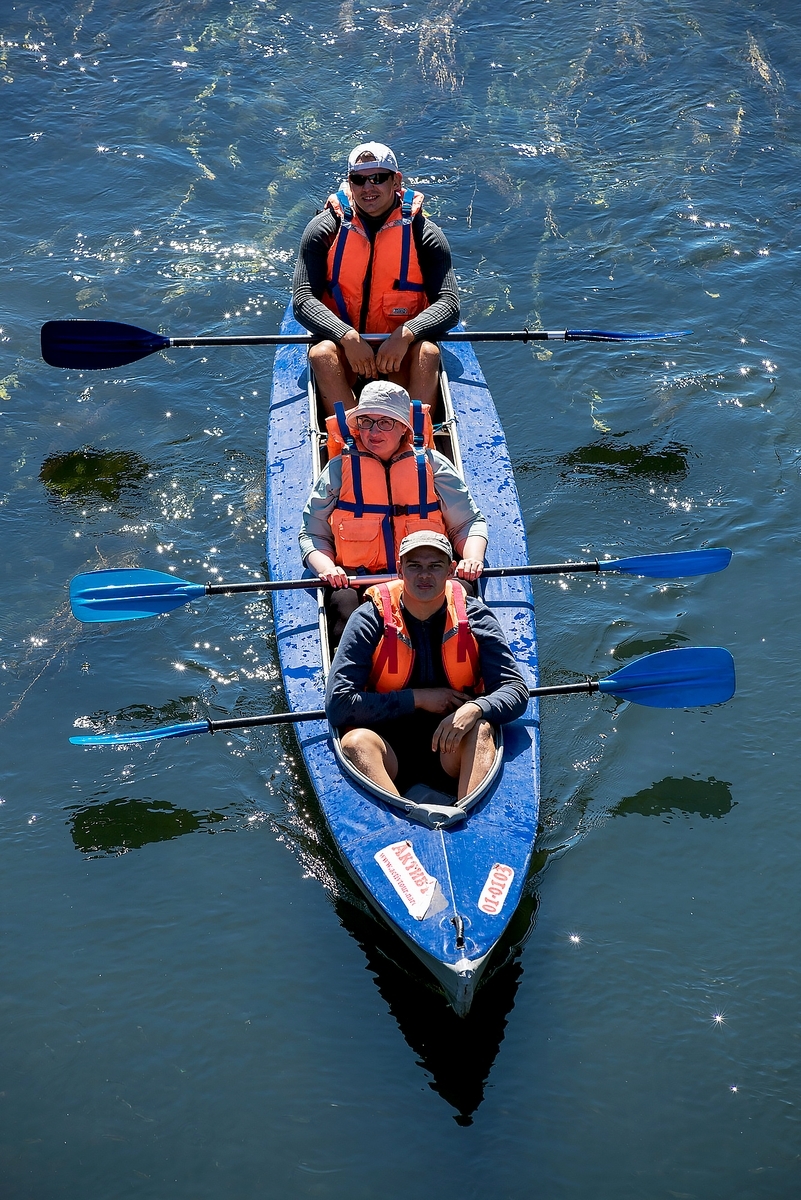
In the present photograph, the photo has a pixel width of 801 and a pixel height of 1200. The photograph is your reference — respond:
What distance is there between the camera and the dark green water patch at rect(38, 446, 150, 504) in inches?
276

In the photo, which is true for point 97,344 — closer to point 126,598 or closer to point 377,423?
point 126,598

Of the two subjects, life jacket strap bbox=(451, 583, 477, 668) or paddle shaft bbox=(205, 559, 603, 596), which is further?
paddle shaft bbox=(205, 559, 603, 596)

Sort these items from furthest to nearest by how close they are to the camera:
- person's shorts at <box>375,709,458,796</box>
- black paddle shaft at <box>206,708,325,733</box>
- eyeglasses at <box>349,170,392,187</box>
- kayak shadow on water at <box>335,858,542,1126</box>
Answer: eyeglasses at <box>349,170,392,187</box> → black paddle shaft at <box>206,708,325,733</box> → person's shorts at <box>375,709,458,796</box> → kayak shadow on water at <box>335,858,542,1126</box>

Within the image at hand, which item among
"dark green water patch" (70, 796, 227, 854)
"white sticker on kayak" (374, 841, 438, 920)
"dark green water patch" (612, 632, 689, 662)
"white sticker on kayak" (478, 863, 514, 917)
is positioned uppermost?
"white sticker on kayak" (478, 863, 514, 917)

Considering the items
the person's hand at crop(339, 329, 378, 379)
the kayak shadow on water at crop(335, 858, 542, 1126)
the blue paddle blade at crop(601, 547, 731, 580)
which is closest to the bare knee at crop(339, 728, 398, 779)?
the kayak shadow on water at crop(335, 858, 542, 1126)

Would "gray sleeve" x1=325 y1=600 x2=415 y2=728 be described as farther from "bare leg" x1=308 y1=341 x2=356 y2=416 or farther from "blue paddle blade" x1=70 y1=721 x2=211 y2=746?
"bare leg" x1=308 y1=341 x2=356 y2=416

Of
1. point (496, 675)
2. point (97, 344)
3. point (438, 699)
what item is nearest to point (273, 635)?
point (438, 699)

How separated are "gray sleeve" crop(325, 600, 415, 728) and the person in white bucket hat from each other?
2.05 ft

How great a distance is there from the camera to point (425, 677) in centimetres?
467

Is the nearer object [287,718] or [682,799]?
[287,718]

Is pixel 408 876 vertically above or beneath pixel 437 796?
above

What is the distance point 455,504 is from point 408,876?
1.87 m

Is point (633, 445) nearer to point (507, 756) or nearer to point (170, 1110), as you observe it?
point (507, 756)

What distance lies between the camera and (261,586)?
5336 mm
